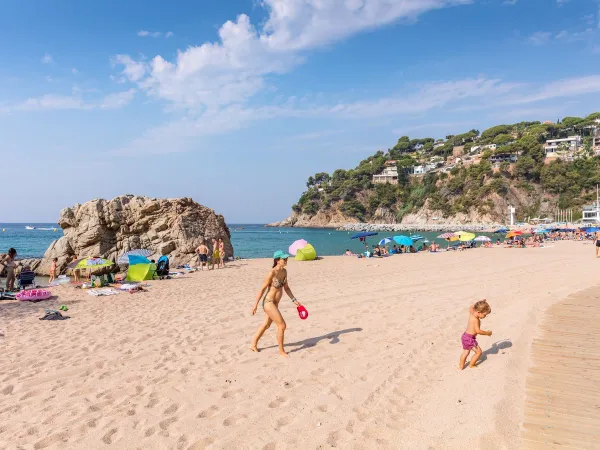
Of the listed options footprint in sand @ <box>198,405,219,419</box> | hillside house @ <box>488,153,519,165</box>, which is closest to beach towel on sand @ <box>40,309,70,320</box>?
footprint in sand @ <box>198,405,219,419</box>

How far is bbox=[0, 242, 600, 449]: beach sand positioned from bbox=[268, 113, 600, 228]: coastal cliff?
86.6 m

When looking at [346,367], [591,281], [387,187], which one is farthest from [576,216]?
[346,367]

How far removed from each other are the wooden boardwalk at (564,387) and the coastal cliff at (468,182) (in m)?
85.9

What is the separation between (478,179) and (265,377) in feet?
326

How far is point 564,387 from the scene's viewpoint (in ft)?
15.7

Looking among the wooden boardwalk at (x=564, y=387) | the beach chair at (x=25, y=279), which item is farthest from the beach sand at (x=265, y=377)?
the beach chair at (x=25, y=279)

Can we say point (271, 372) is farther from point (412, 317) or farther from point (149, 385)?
point (412, 317)

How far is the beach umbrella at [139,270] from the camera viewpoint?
626 inches

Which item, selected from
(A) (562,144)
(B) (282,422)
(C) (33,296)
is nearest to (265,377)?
(B) (282,422)

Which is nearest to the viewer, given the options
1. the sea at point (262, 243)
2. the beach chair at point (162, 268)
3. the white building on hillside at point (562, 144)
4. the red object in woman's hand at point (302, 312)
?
the red object in woman's hand at point (302, 312)

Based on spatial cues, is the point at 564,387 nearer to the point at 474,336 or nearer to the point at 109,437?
the point at 474,336

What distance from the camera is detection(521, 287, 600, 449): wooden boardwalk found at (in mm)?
3732

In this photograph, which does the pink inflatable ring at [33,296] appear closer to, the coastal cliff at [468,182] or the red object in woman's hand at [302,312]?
the red object in woman's hand at [302,312]

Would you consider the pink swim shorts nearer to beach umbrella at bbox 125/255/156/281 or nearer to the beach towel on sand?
the beach towel on sand
